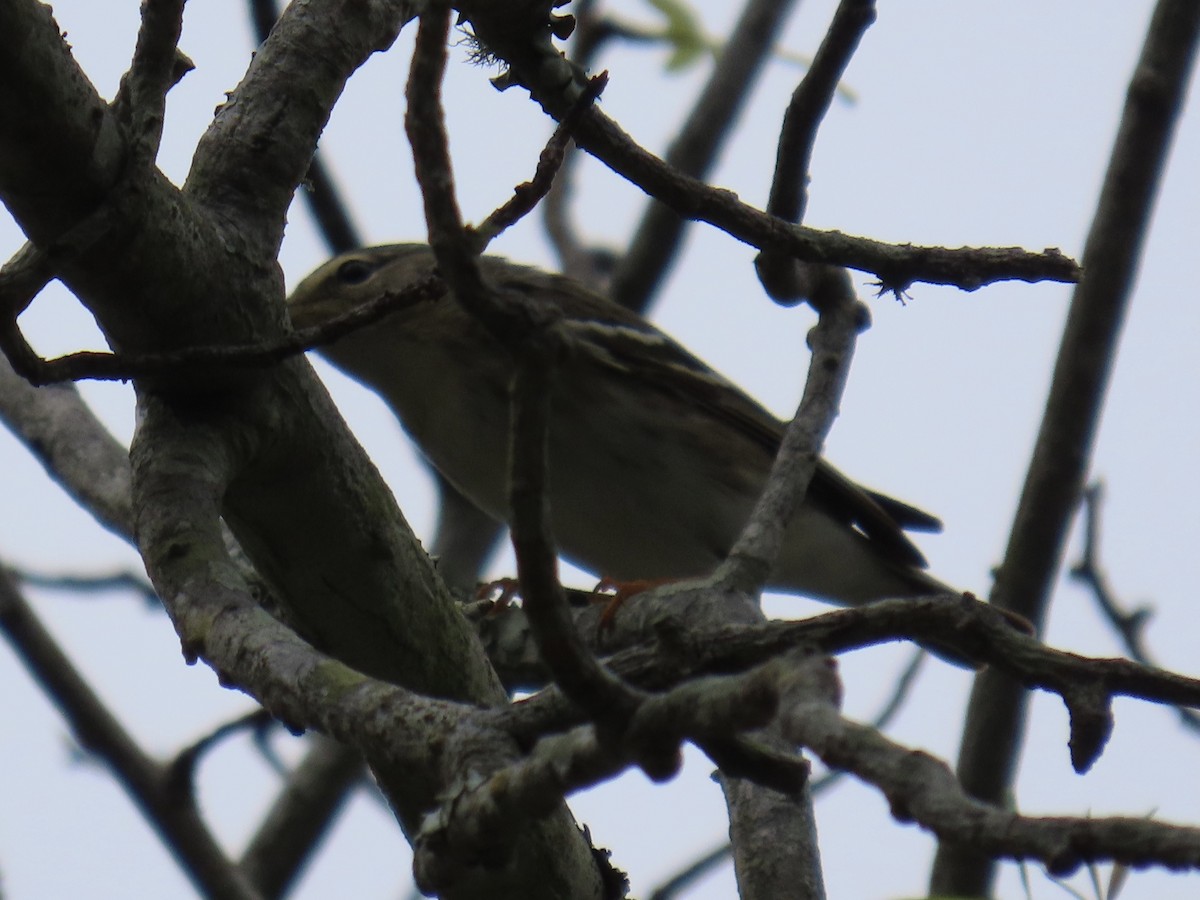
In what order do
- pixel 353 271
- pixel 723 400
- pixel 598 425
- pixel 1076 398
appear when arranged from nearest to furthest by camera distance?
pixel 1076 398, pixel 598 425, pixel 353 271, pixel 723 400

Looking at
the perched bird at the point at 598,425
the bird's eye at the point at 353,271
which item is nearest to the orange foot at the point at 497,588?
the perched bird at the point at 598,425

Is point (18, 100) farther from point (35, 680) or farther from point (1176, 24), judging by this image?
point (1176, 24)

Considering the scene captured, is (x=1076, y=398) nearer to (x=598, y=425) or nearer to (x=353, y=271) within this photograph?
(x=598, y=425)

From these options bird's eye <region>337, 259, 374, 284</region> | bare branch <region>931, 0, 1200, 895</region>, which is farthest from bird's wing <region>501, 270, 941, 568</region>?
bare branch <region>931, 0, 1200, 895</region>

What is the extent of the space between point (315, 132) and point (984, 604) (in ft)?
5.92

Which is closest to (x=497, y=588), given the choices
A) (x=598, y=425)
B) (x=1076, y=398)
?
(x=598, y=425)

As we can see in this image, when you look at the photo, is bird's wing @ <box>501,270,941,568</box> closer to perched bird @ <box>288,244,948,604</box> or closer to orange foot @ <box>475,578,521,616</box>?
perched bird @ <box>288,244,948,604</box>

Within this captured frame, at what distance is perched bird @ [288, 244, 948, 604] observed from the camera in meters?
5.33

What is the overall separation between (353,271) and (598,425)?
1.19 meters

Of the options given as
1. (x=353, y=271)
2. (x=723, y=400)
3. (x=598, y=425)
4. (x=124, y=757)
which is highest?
(x=353, y=271)

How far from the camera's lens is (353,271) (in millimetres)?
5828

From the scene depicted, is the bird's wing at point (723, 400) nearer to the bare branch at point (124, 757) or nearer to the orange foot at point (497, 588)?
the orange foot at point (497, 588)

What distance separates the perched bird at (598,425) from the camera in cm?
533

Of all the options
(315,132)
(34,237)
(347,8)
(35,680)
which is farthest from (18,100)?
(35,680)
